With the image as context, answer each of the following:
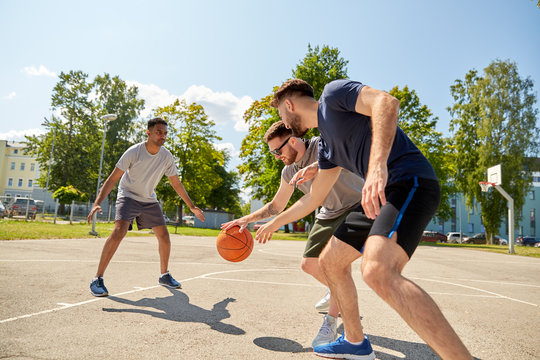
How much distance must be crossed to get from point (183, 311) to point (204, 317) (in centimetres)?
35

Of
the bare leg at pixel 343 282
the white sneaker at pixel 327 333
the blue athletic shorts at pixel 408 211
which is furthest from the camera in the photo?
the white sneaker at pixel 327 333

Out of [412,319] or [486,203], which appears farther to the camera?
[486,203]

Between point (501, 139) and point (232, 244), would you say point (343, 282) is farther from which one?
point (501, 139)

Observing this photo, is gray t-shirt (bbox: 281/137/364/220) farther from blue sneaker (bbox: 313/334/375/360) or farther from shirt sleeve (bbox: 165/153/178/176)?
shirt sleeve (bbox: 165/153/178/176)

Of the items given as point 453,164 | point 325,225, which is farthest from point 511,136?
point 325,225

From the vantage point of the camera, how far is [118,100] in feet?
153

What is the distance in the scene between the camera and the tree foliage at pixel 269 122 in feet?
92.7

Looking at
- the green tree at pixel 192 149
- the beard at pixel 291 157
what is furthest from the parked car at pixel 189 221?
the beard at pixel 291 157

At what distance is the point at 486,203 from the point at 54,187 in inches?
1923

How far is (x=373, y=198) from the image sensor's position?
1.79 meters

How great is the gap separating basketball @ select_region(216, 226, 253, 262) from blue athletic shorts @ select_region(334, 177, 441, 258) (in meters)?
2.64

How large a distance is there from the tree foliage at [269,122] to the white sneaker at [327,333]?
24.3 m

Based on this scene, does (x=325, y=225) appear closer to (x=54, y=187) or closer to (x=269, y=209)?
(x=269, y=209)

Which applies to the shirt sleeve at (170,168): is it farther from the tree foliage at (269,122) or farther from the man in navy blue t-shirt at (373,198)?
the tree foliage at (269,122)
